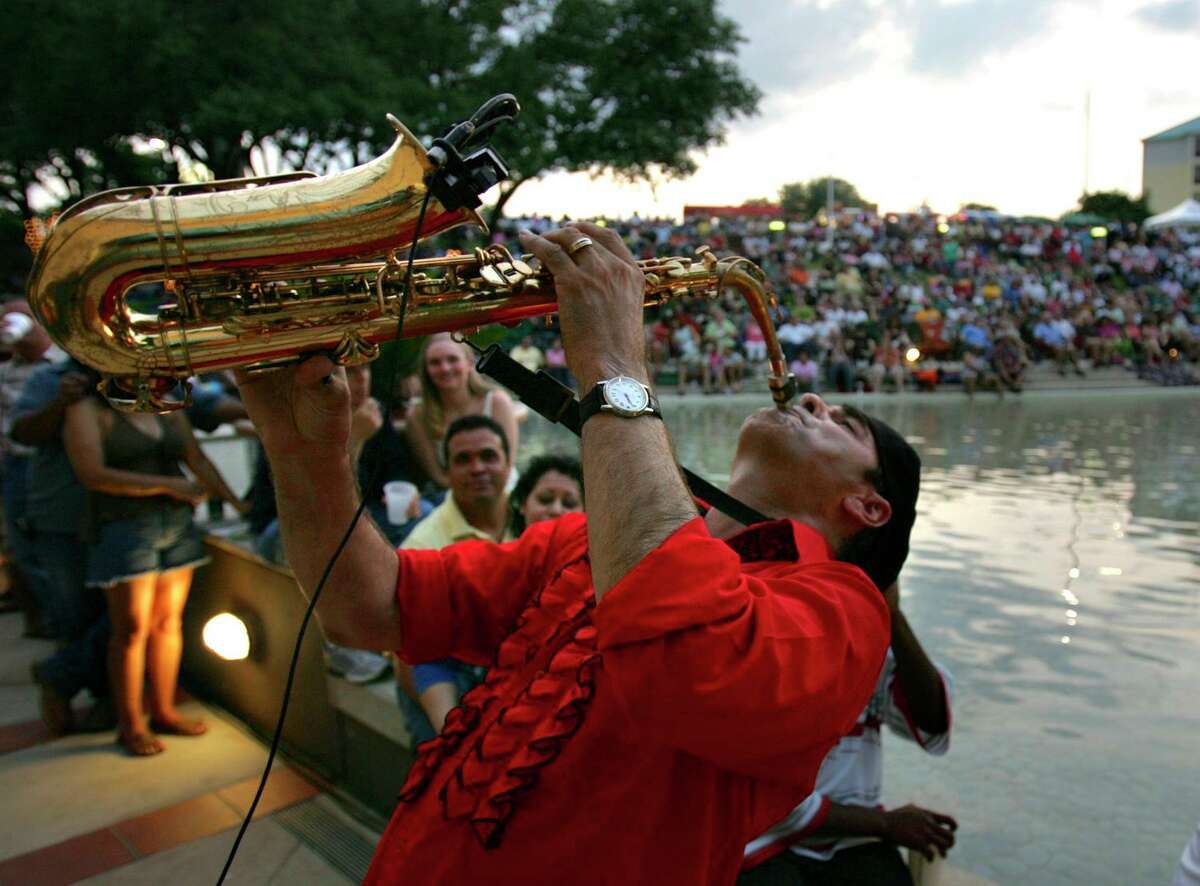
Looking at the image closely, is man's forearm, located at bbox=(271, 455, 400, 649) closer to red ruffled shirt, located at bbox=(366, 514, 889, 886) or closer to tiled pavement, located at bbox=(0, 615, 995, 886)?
red ruffled shirt, located at bbox=(366, 514, 889, 886)

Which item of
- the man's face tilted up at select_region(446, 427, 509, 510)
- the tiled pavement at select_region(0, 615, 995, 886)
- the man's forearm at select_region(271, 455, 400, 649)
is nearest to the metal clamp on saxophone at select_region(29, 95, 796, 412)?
the man's forearm at select_region(271, 455, 400, 649)

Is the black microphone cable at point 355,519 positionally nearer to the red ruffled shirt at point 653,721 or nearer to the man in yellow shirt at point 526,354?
the red ruffled shirt at point 653,721

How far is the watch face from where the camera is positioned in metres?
1.35

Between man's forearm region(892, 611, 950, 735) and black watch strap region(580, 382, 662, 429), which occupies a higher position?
black watch strap region(580, 382, 662, 429)

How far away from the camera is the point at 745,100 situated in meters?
30.7

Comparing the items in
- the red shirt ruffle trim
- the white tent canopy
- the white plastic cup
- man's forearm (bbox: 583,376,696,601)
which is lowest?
the white plastic cup

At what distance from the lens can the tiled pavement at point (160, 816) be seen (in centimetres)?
326

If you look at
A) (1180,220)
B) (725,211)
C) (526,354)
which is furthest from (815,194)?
(526,354)

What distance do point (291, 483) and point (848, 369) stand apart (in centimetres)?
2015

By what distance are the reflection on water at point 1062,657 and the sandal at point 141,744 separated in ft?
10.7

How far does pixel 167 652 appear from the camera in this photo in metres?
4.23

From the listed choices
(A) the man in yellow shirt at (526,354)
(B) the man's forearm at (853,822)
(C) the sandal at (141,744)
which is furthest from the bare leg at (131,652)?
(A) the man in yellow shirt at (526,354)

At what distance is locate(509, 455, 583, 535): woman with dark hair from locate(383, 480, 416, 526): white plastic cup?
2.58ft

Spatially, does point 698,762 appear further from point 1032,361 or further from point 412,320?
point 1032,361
